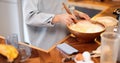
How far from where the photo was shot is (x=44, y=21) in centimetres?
151

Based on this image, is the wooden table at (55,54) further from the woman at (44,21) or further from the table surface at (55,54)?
the woman at (44,21)

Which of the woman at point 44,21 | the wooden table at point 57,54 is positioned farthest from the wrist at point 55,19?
the wooden table at point 57,54

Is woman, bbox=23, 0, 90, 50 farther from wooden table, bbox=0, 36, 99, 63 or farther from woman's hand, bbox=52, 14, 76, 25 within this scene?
wooden table, bbox=0, 36, 99, 63

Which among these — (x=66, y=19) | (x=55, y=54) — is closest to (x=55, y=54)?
(x=55, y=54)

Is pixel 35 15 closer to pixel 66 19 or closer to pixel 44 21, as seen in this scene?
pixel 44 21

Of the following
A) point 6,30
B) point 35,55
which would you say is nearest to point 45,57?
point 35,55

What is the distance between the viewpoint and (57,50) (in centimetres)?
116

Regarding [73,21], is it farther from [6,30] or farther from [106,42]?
[6,30]

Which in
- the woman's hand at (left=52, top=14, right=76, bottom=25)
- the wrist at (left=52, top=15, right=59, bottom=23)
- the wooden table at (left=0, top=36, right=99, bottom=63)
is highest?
the woman's hand at (left=52, top=14, right=76, bottom=25)

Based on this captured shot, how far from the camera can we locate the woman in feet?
4.94

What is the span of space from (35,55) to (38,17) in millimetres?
477

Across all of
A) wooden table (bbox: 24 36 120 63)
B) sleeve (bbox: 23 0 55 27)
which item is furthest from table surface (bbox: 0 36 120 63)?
Answer: sleeve (bbox: 23 0 55 27)

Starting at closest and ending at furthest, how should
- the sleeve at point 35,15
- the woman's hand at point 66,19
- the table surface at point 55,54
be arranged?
the table surface at point 55,54 → the woman's hand at point 66,19 → the sleeve at point 35,15

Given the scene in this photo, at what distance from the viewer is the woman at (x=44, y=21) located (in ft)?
4.94
